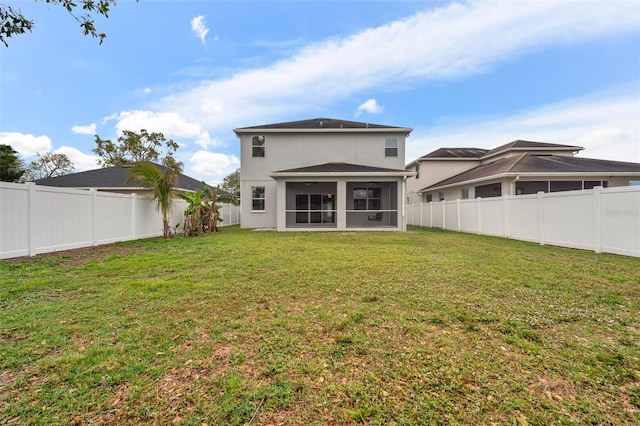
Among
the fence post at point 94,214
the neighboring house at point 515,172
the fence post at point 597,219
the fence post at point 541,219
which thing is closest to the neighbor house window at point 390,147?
the neighboring house at point 515,172

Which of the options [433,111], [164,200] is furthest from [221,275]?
[433,111]

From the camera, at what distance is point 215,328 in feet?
10.2

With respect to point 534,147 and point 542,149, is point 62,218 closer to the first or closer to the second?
point 534,147

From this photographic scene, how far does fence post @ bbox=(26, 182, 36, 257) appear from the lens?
673cm

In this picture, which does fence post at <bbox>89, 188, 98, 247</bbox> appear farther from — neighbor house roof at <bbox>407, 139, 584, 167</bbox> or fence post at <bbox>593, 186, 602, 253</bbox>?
neighbor house roof at <bbox>407, 139, 584, 167</bbox>

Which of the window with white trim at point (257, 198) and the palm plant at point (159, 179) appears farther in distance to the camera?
the window with white trim at point (257, 198)

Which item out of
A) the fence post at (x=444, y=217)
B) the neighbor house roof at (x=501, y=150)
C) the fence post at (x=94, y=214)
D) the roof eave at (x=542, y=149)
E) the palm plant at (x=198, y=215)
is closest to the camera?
the fence post at (x=94, y=214)

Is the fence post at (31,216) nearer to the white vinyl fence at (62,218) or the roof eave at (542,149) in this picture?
the white vinyl fence at (62,218)

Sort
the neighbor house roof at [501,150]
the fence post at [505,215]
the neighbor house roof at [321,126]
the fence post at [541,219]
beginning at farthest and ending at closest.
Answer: the neighbor house roof at [501,150] < the neighbor house roof at [321,126] < the fence post at [505,215] < the fence post at [541,219]

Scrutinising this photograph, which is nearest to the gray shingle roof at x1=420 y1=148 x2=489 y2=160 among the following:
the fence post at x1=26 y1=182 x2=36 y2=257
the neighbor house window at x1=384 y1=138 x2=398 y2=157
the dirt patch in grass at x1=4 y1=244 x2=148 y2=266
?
the neighbor house window at x1=384 y1=138 x2=398 y2=157

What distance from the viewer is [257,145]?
17422mm

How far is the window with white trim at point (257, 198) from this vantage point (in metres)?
17.3

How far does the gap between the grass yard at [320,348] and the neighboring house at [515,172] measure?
11409 millimetres

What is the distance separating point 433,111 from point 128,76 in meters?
21.4
